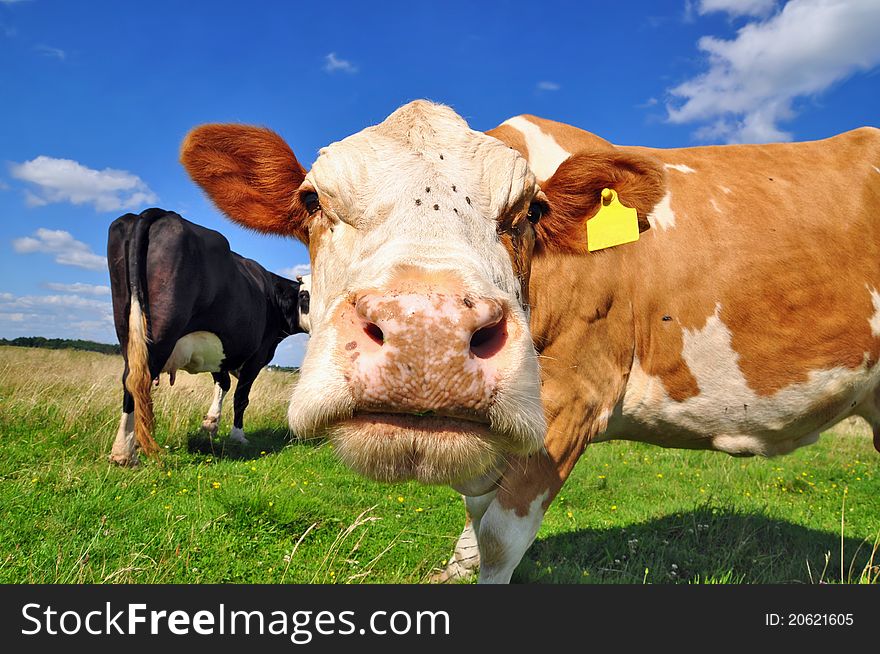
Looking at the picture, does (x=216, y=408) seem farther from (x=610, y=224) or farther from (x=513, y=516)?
(x=610, y=224)

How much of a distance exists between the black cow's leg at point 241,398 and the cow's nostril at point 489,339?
25.0 ft

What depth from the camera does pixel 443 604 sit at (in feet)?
8.71

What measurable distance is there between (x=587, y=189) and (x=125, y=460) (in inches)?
221

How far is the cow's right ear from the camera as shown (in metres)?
3.16

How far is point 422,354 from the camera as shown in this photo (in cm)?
165

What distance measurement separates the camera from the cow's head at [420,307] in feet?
5.50

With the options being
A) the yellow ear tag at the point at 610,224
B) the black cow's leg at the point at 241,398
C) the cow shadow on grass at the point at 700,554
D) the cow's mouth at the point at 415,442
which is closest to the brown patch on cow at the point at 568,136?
the yellow ear tag at the point at 610,224

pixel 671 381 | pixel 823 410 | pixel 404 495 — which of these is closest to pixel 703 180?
pixel 671 381


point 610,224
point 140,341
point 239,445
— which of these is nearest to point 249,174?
point 610,224

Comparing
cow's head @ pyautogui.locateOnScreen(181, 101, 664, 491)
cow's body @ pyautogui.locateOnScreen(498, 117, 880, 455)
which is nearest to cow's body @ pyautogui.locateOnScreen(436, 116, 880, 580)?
cow's body @ pyautogui.locateOnScreen(498, 117, 880, 455)

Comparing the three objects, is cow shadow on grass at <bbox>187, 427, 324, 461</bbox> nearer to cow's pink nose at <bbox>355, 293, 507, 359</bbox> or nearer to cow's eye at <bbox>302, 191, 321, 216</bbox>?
cow's eye at <bbox>302, 191, 321, 216</bbox>

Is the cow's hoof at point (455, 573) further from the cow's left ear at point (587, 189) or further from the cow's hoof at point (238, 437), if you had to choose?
the cow's hoof at point (238, 437)

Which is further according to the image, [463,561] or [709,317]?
[463,561]

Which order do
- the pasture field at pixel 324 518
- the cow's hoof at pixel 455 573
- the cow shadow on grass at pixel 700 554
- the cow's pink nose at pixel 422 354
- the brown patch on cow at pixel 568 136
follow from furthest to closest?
the cow shadow on grass at pixel 700 554, the cow's hoof at pixel 455 573, the brown patch on cow at pixel 568 136, the pasture field at pixel 324 518, the cow's pink nose at pixel 422 354
